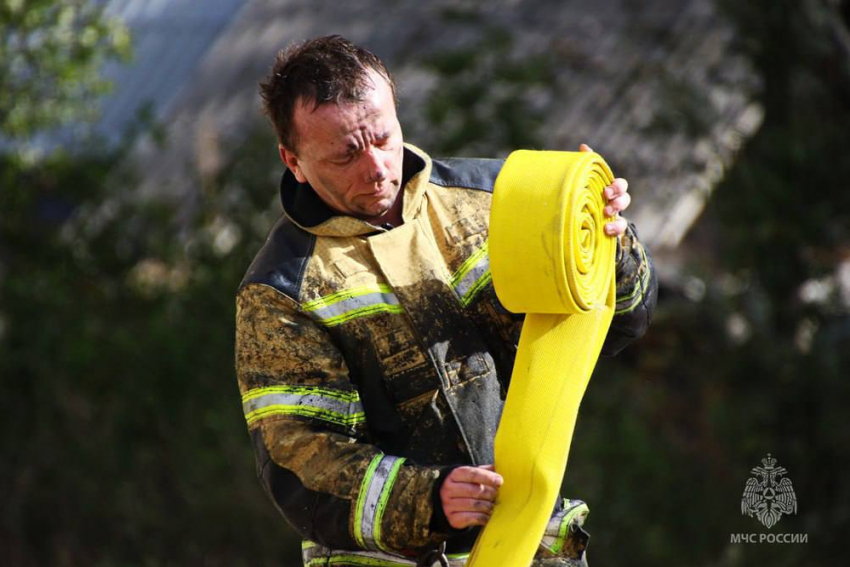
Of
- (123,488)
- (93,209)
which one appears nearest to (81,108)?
(93,209)

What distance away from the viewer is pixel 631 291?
291 centimetres

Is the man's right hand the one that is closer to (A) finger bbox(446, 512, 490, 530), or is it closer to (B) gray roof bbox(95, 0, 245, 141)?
(A) finger bbox(446, 512, 490, 530)

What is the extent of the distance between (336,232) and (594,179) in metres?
0.57

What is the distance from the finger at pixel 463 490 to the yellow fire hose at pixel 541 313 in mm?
63

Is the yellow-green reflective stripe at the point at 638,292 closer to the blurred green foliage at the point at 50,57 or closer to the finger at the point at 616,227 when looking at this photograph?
the finger at the point at 616,227

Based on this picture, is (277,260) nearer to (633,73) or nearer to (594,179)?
(594,179)

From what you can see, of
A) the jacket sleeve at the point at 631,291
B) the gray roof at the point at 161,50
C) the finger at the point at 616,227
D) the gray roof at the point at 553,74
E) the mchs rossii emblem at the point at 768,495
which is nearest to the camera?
the finger at the point at 616,227

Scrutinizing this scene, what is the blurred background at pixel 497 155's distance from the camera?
6.36 m

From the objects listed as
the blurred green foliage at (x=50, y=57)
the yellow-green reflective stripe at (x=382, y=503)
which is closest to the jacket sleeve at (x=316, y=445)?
the yellow-green reflective stripe at (x=382, y=503)

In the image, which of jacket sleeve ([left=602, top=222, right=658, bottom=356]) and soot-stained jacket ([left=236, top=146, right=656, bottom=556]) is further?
jacket sleeve ([left=602, top=222, right=658, bottom=356])

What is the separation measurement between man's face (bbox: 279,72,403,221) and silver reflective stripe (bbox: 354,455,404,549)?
56 cm

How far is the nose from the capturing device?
2.69 metres

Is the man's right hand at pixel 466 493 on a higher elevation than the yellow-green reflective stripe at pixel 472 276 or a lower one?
lower

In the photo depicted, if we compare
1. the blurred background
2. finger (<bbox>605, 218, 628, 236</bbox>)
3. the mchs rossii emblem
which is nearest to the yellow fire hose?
finger (<bbox>605, 218, 628, 236</bbox>)
